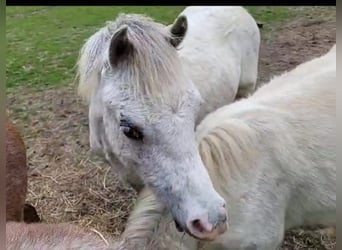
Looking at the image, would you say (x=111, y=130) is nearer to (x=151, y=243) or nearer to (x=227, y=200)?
(x=227, y=200)

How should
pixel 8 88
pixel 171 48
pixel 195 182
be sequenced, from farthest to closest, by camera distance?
pixel 8 88
pixel 171 48
pixel 195 182

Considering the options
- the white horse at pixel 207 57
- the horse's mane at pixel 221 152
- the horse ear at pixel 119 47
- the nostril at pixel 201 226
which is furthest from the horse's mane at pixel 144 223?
the horse ear at pixel 119 47

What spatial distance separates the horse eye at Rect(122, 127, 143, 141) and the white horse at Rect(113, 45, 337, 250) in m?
0.20

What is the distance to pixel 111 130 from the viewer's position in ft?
8.33

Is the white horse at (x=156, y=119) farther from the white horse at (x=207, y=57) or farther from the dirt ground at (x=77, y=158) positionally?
the dirt ground at (x=77, y=158)

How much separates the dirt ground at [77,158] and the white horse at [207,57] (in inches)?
35.3

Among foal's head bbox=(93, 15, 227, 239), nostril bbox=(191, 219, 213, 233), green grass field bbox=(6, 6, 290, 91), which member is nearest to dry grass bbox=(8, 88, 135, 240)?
green grass field bbox=(6, 6, 290, 91)

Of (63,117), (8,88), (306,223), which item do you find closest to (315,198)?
(306,223)

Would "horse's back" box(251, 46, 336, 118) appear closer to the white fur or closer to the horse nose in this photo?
the white fur

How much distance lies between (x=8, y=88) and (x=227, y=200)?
12.2 ft

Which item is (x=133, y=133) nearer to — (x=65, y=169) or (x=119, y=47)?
(x=119, y=47)

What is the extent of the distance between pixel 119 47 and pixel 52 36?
455 centimetres
